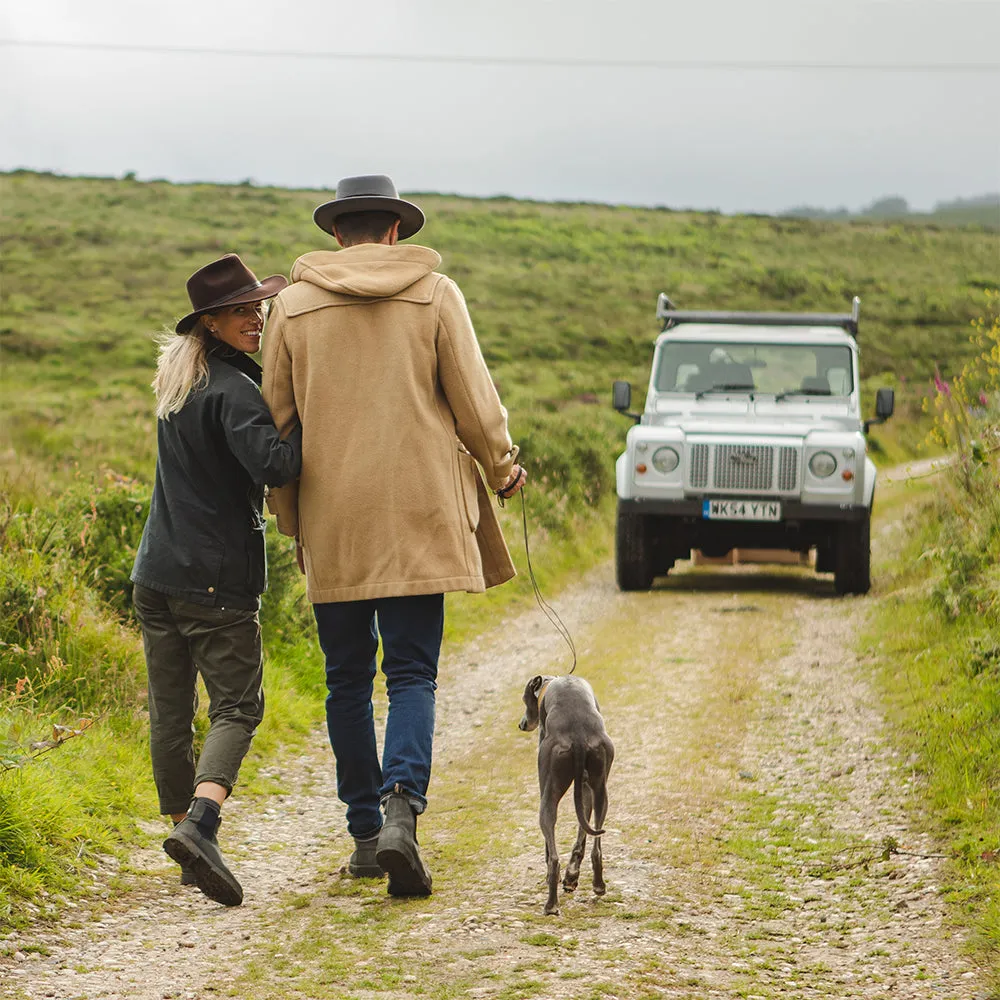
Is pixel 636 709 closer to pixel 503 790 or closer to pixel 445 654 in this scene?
pixel 503 790

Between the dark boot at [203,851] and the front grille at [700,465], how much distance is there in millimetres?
7103

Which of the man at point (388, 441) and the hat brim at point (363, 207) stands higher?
the hat brim at point (363, 207)

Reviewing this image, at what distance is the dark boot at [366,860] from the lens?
4250 mm

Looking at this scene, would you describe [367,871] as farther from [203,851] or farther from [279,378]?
[279,378]

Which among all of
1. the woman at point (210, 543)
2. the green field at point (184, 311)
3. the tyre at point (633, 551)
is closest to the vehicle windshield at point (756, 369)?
the tyre at point (633, 551)

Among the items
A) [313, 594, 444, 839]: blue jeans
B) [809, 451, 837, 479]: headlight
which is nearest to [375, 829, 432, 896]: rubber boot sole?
[313, 594, 444, 839]: blue jeans

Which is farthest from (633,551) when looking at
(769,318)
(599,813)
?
(599,813)

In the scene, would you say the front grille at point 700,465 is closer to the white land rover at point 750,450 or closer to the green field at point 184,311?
the white land rover at point 750,450

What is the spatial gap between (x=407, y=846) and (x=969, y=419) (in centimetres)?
655

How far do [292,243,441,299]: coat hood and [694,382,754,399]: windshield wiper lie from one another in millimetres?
7780

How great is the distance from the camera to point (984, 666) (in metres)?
6.16

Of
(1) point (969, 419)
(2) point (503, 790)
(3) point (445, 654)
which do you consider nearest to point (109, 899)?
(2) point (503, 790)

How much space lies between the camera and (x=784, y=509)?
10336mm

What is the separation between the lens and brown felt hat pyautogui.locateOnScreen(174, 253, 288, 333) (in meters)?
4.04
